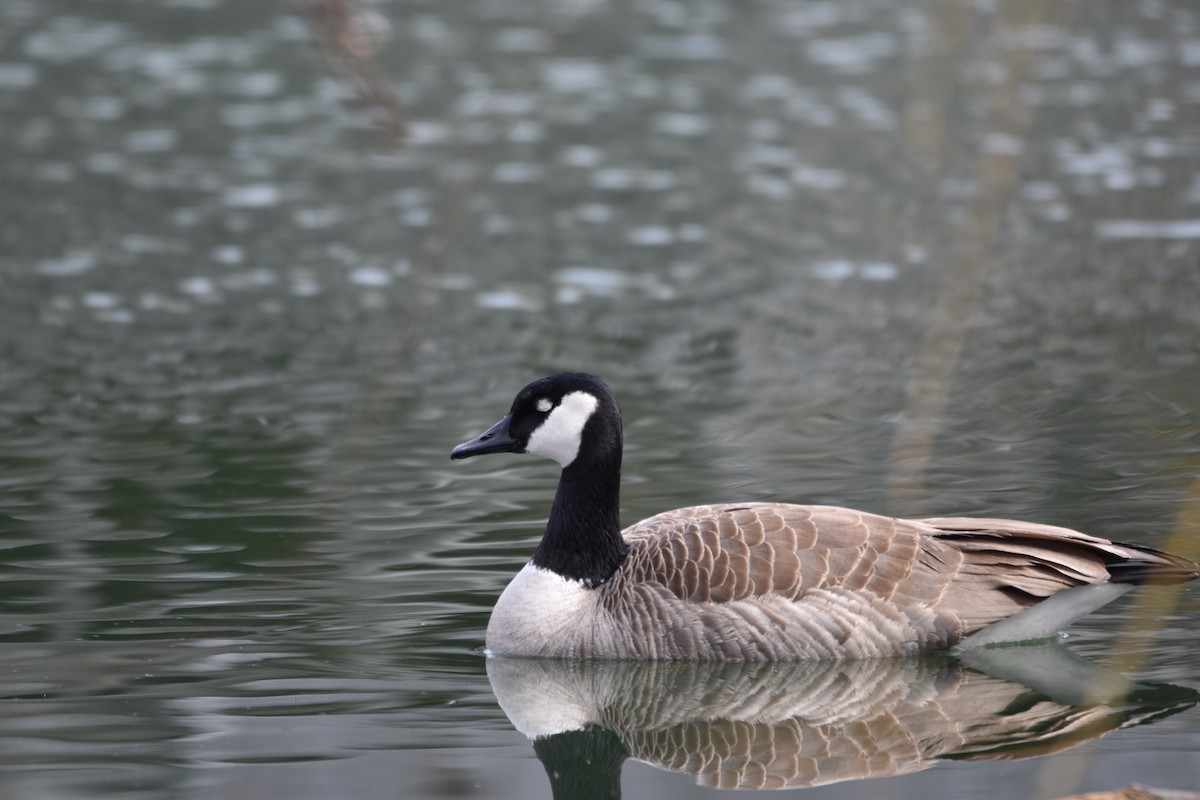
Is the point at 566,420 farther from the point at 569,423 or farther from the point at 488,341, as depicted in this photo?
the point at 488,341

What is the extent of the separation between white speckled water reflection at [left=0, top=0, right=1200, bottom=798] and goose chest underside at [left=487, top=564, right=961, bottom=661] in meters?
0.21

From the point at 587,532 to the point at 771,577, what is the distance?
40.9 inches

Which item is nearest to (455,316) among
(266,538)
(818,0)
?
(266,538)

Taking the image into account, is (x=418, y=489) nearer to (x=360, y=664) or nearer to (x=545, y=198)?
(x=360, y=664)

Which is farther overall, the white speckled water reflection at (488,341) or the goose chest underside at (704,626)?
the goose chest underside at (704,626)

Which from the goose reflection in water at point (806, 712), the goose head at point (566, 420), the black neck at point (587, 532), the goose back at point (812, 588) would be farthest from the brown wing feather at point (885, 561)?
the goose head at point (566, 420)

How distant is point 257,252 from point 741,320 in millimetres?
5927

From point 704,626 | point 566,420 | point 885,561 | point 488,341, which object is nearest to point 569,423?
point 566,420

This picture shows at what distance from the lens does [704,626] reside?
8.33 metres

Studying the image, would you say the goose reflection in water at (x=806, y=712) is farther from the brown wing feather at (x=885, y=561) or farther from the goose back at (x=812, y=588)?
the brown wing feather at (x=885, y=561)

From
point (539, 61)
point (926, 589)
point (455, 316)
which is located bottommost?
point (455, 316)

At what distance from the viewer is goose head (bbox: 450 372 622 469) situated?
28.9ft

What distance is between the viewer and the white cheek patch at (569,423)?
8812mm

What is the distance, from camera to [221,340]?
50.9ft
